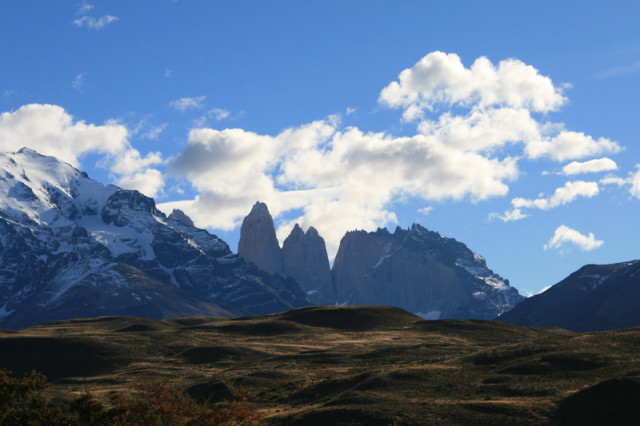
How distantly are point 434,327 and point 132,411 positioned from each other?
421 feet

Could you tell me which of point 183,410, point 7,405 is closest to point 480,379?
point 183,410

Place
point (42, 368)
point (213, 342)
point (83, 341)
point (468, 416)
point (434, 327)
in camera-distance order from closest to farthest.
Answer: point (468, 416) → point (42, 368) → point (83, 341) → point (213, 342) → point (434, 327)

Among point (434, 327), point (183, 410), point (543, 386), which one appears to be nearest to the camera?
point (183, 410)

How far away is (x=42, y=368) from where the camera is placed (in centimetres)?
13525

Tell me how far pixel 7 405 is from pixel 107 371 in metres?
69.5

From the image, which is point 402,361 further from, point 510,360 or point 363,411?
point 363,411

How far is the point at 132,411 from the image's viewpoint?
6384cm

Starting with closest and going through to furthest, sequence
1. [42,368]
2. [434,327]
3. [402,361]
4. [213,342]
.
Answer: [402,361] < [42,368] < [213,342] < [434,327]

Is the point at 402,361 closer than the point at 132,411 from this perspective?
No

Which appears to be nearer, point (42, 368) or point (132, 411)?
point (132, 411)

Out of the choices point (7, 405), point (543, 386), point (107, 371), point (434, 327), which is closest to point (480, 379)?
point (543, 386)

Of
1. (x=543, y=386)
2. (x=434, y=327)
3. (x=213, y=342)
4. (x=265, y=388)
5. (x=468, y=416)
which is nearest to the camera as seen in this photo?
(x=468, y=416)

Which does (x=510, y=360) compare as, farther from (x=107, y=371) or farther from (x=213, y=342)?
(x=213, y=342)

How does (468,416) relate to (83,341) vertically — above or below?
below
